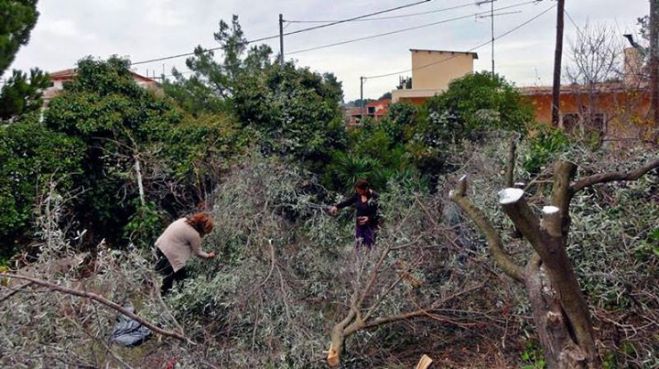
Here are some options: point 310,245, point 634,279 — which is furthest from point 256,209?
Answer: point 634,279

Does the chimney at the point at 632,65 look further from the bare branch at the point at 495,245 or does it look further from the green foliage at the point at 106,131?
the bare branch at the point at 495,245

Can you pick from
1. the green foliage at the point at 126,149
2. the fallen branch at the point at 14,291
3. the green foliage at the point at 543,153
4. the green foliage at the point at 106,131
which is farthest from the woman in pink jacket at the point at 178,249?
the green foliage at the point at 543,153

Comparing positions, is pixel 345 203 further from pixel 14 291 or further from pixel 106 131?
pixel 14 291

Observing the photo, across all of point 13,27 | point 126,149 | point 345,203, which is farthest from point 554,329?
point 13,27

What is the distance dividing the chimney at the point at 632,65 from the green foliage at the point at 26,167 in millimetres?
11826

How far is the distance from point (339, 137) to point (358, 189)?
2901mm

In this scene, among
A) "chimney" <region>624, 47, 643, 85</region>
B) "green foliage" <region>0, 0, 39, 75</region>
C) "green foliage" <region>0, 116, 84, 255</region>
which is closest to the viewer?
"green foliage" <region>0, 116, 84, 255</region>

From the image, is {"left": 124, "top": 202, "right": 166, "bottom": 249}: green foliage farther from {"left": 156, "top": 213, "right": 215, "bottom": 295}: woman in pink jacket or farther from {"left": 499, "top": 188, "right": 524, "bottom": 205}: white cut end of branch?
{"left": 499, "top": 188, "right": 524, "bottom": 205}: white cut end of branch

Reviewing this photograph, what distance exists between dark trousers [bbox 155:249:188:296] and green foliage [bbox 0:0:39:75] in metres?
4.10

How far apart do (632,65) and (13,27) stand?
1284cm

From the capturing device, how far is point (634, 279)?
417cm

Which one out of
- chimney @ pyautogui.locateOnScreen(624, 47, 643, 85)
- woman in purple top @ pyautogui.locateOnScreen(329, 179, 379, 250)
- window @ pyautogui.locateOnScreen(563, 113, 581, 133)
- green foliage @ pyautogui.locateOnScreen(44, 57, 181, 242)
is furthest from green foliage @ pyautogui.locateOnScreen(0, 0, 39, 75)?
chimney @ pyautogui.locateOnScreen(624, 47, 643, 85)

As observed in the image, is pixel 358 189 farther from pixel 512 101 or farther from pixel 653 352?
pixel 512 101

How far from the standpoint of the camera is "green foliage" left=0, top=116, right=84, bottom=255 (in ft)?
A: 23.6
